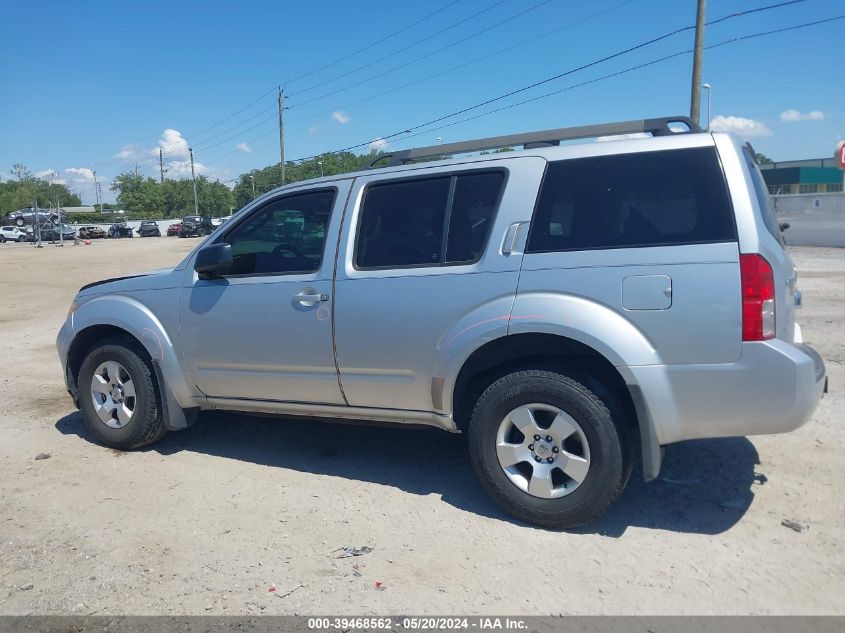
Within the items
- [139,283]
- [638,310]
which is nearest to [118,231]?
[139,283]

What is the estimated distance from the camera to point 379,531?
3.93 metres

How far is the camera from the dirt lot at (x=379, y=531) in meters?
3.25

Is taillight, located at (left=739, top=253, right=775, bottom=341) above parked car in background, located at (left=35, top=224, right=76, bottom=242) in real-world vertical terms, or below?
above

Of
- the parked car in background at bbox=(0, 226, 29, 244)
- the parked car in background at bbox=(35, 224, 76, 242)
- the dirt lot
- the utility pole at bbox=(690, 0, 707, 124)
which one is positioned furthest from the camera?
the parked car in background at bbox=(0, 226, 29, 244)

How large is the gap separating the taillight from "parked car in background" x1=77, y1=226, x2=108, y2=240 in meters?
66.1

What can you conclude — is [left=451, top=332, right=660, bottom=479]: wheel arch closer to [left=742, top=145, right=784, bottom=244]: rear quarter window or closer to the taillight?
the taillight

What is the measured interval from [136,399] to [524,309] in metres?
3.05

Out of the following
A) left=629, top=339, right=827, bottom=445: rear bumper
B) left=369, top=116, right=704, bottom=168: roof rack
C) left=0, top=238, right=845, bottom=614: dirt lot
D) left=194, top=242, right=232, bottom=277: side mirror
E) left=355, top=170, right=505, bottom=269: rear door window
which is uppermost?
left=369, top=116, right=704, bottom=168: roof rack

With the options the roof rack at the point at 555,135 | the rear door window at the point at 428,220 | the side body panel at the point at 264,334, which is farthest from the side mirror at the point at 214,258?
the roof rack at the point at 555,135

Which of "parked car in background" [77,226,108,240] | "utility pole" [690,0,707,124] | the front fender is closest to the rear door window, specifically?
the front fender

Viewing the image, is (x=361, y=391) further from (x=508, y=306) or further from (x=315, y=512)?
(x=508, y=306)

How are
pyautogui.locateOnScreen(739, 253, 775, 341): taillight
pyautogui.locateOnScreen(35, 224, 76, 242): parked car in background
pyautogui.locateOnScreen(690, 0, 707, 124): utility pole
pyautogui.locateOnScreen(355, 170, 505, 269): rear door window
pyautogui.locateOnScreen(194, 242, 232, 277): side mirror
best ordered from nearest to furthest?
pyautogui.locateOnScreen(739, 253, 775, 341): taillight
pyautogui.locateOnScreen(355, 170, 505, 269): rear door window
pyautogui.locateOnScreen(194, 242, 232, 277): side mirror
pyautogui.locateOnScreen(690, 0, 707, 124): utility pole
pyautogui.locateOnScreen(35, 224, 76, 242): parked car in background

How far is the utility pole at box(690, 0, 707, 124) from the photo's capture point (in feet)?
59.1

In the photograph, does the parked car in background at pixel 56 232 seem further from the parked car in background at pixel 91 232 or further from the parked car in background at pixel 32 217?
the parked car in background at pixel 91 232
